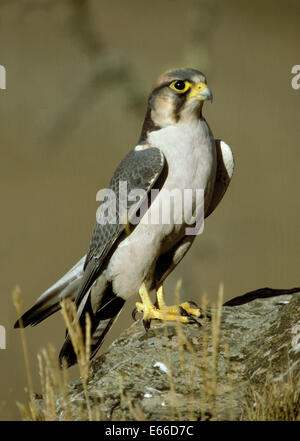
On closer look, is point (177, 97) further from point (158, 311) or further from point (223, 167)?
point (158, 311)

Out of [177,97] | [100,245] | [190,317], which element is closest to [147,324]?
[190,317]

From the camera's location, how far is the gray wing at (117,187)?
360 centimetres

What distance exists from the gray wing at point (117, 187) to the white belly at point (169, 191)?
0.08m

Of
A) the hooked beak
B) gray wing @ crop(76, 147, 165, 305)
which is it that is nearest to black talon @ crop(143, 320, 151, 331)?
gray wing @ crop(76, 147, 165, 305)

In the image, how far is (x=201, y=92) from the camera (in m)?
3.62

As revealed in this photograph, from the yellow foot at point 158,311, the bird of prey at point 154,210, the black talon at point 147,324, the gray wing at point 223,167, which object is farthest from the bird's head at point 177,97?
the black talon at point 147,324

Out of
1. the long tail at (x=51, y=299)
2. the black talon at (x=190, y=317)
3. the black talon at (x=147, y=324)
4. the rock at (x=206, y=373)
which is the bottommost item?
the rock at (x=206, y=373)

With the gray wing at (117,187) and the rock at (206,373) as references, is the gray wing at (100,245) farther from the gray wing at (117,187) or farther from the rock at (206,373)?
the rock at (206,373)

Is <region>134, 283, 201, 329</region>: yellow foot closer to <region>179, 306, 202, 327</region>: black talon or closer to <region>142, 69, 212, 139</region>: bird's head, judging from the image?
<region>179, 306, 202, 327</region>: black talon

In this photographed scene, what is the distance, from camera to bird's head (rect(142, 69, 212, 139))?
3664mm

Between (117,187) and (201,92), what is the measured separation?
750 mm

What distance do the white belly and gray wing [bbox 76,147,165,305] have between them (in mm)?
Answer: 76
